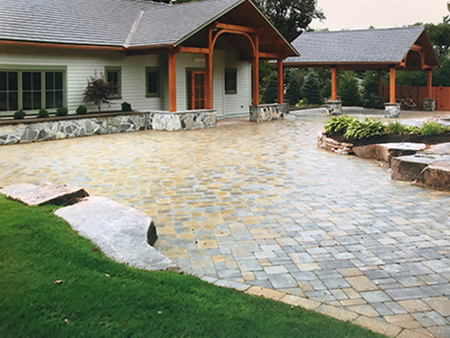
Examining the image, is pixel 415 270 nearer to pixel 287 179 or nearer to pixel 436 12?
pixel 287 179

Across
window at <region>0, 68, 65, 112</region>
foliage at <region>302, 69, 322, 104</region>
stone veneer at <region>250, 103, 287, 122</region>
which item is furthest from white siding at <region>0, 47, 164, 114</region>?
foliage at <region>302, 69, 322, 104</region>

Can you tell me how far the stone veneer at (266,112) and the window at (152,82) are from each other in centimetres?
437

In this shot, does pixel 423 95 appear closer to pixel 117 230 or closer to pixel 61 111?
pixel 61 111

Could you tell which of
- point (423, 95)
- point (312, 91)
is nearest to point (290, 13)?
point (312, 91)

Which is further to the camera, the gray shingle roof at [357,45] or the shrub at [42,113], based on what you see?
the gray shingle roof at [357,45]

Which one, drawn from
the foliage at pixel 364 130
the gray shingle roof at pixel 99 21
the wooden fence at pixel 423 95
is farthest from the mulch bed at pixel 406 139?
the wooden fence at pixel 423 95

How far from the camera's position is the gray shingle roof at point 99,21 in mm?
16531

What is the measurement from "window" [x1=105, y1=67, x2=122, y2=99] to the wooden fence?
1925cm

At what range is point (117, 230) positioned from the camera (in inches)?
211

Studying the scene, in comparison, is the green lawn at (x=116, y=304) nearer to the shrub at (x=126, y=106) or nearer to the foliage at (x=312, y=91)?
the shrub at (x=126, y=106)

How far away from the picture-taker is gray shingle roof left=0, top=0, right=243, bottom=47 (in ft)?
54.2

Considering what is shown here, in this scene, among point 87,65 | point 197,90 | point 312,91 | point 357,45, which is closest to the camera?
point 87,65

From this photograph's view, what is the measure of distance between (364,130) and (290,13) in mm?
38476

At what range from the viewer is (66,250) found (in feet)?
15.4
